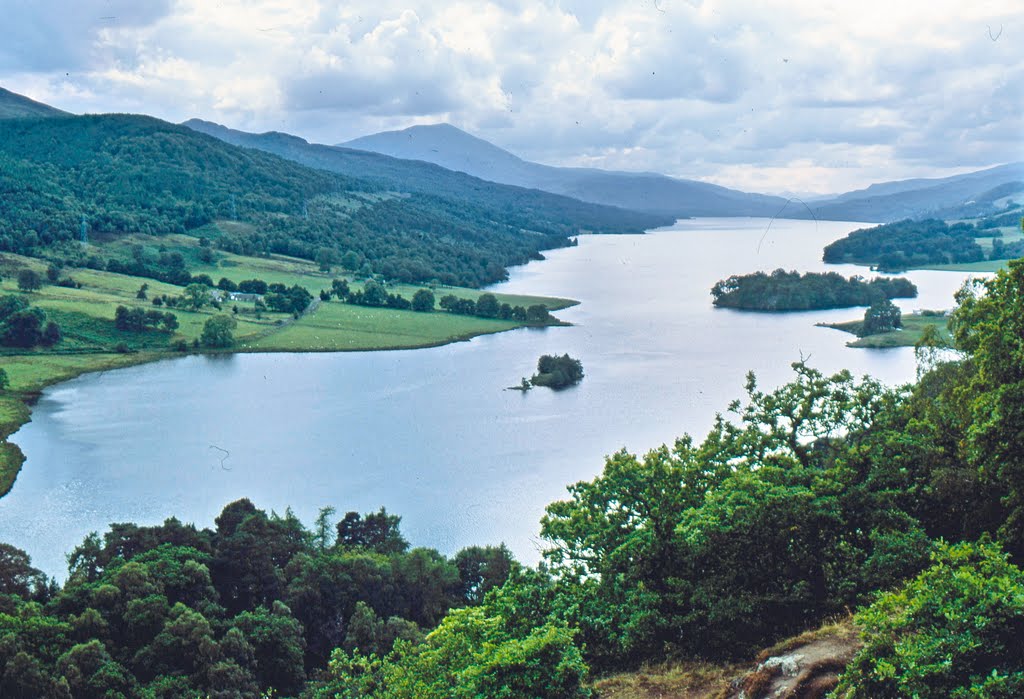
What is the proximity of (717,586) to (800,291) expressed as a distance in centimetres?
8685

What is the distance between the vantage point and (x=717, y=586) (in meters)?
14.5

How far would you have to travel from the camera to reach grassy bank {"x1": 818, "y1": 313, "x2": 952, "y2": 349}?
70750 millimetres

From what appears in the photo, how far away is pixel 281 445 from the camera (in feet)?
152

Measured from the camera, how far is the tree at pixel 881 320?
75.9m

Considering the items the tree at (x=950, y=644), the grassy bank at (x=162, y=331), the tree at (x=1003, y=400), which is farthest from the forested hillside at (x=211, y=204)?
the tree at (x=950, y=644)

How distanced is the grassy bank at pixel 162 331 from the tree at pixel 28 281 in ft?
2.47

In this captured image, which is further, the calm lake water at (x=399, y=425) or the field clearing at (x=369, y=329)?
the field clearing at (x=369, y=329)

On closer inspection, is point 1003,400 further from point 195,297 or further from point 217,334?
point 195,297

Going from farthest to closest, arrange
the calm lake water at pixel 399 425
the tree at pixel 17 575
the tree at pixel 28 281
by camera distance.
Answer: the tree at pixel 28 281 < the calm lake water at pixel 399 425 < the tree at pixel 17 575

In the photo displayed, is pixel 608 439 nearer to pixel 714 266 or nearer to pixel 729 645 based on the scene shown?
pixel 729 645

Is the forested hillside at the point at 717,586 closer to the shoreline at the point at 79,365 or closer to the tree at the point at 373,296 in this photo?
the shoreline at the point at 79,365

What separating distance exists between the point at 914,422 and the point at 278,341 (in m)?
65.6

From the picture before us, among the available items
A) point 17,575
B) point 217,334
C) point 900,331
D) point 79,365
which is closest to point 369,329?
point 217,334

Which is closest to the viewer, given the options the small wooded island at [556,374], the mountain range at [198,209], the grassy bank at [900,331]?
the small wooded island at [556,374]
